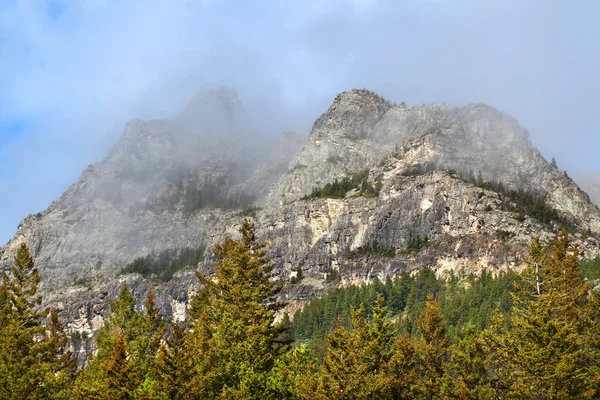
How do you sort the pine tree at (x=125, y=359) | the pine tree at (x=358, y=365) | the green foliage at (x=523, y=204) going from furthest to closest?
the green foliage at (x=523, y=204) < the pine tree at (x=358, y=365) < the pine tree at (x=125, y=359)

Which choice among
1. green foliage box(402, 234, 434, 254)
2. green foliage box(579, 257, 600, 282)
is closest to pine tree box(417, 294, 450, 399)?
green foliage box(579, 257, 600, 282)

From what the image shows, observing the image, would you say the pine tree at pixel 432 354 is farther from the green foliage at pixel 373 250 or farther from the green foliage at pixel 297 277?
the green foliage at pixel 297 277

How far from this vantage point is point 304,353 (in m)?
51.4

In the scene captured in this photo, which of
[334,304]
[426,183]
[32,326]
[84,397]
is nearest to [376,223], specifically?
[426,183]

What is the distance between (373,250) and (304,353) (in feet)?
450

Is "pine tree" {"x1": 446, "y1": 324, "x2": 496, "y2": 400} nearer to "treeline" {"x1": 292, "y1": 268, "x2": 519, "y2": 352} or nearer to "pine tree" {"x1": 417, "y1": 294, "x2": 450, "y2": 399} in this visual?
"pine tree" {"x1": 417, "y1": 294, "x2": 450, "y2": 399}

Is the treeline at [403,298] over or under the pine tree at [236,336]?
over

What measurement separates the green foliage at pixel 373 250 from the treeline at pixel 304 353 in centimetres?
12277

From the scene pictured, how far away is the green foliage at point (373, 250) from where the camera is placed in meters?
183

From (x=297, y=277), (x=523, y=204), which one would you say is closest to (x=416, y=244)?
(x=523, y=204)

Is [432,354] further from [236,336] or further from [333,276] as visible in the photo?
[333,276]

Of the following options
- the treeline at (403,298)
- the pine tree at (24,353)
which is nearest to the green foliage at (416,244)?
the treeline at (403,298)

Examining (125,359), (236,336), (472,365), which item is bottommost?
(472,365)

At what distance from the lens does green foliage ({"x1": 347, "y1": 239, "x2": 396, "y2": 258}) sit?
183m
